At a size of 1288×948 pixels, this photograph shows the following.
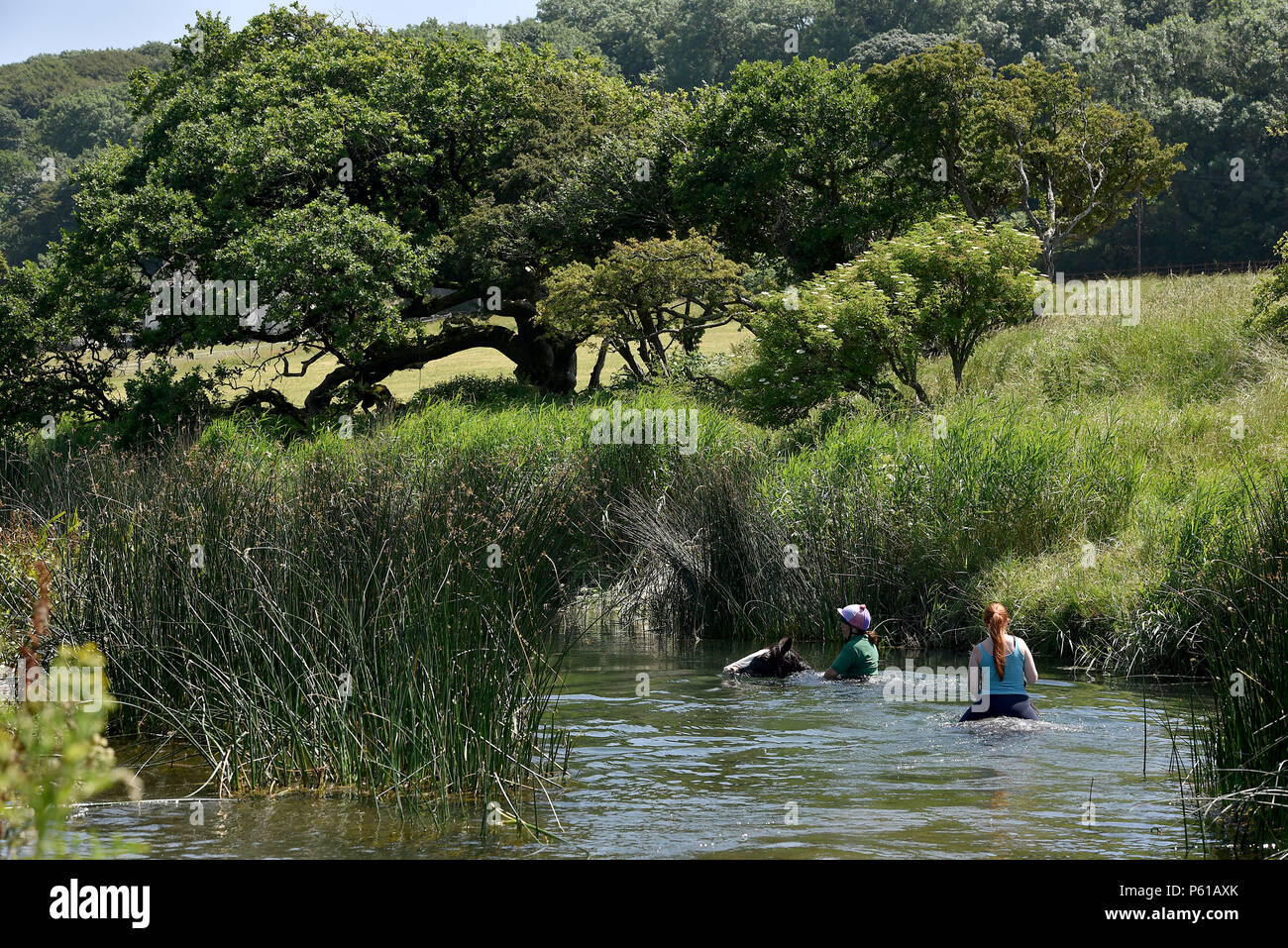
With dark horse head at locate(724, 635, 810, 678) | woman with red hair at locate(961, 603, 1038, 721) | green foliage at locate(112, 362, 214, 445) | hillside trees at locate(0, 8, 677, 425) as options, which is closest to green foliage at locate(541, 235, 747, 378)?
hillside trees at locate(0, 8, 677, 425)

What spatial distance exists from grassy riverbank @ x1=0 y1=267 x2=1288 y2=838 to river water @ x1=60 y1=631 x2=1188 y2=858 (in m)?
0.36

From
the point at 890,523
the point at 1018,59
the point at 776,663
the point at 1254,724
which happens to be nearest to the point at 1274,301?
the point at 890,523

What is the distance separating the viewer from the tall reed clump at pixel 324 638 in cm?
689

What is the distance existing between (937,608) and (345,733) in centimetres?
764

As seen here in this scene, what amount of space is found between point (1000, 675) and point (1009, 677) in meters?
0.09

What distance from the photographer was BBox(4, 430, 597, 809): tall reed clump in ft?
22.6

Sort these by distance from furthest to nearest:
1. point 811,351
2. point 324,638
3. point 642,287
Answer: point 642,287
point 811,351
point 324,638

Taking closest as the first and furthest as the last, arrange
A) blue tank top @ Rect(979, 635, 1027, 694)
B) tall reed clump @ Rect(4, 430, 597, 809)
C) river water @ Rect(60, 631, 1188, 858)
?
1. river water @ Rect(60, 631, 1188, 858)
2. tall reed clump @ Rect(4, 430, 597, 809)
3. blue tank top @ Rect(979, 635, 1027, 694)

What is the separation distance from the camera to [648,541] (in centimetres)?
1490

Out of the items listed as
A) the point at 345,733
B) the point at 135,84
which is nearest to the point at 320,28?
the point at 135,84

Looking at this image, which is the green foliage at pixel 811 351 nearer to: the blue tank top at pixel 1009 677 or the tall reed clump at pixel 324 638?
the blue tank top at pixel 1009 677

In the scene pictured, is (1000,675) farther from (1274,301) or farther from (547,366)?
(547,366)

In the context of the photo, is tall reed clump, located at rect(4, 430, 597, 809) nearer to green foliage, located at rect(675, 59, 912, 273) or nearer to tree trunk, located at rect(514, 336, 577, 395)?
green foliage, located at rect(675, 59, 912, 273)

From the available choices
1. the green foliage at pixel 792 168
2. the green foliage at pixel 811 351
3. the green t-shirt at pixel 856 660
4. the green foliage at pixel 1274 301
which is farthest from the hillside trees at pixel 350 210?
the green t-shirt at pixel 856 660
